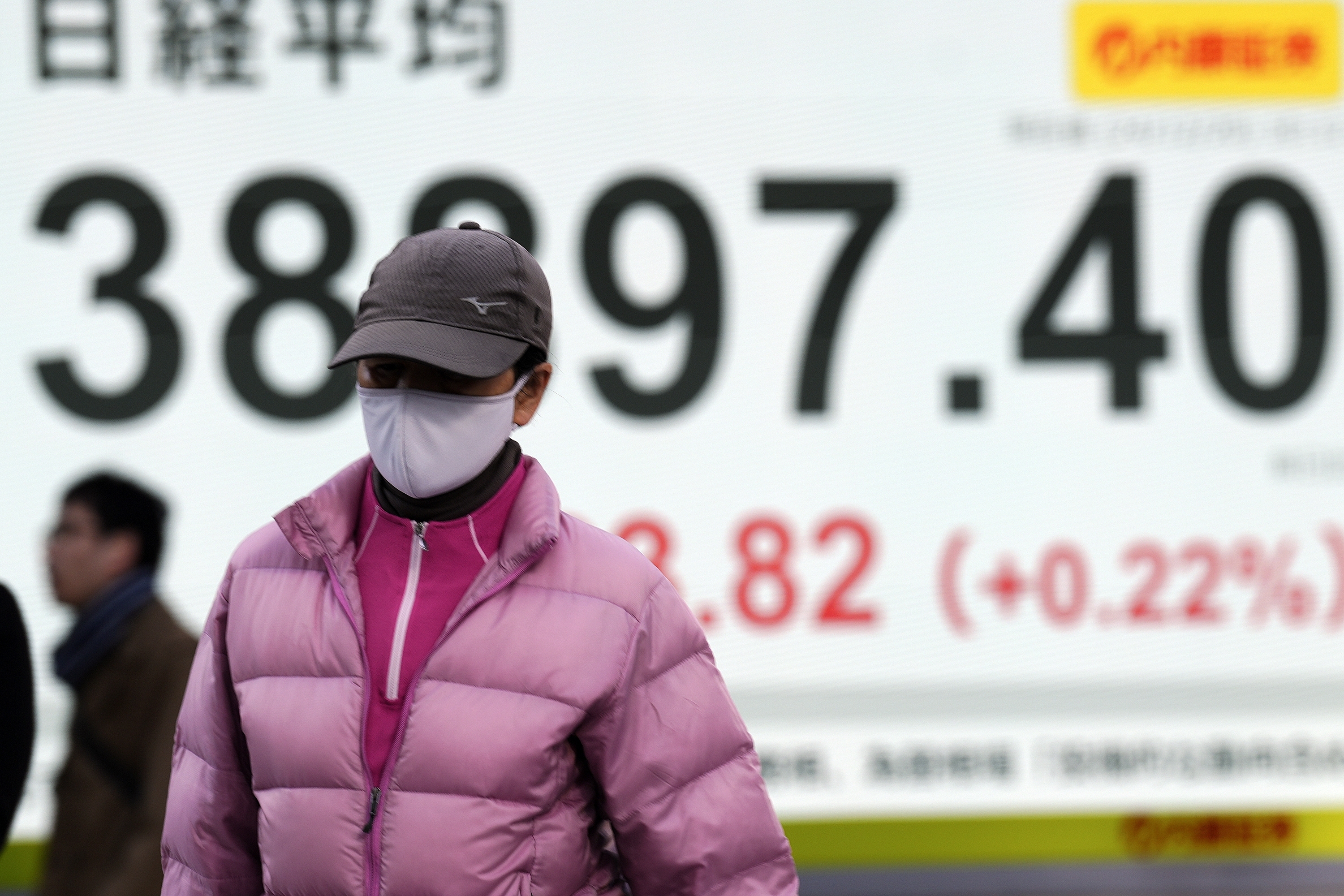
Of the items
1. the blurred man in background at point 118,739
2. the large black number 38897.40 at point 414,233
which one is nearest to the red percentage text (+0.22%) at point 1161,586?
the large black number 38897.40 at point 414,233

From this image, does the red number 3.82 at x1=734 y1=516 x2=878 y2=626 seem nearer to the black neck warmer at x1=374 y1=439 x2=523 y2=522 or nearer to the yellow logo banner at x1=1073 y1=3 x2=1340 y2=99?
the yellow logo banner at x1=1073 y1=3 x2=1340 y2=99

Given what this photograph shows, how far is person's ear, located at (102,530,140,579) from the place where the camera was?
235 cm

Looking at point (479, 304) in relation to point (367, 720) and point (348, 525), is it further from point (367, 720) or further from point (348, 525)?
point (367, 720)

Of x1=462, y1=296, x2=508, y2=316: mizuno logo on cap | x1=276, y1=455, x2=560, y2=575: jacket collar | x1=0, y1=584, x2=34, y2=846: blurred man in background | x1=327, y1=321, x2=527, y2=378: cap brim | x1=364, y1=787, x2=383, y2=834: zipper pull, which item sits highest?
x1=462, y1=296, x2=508, y2=316: mizuno logo on cap

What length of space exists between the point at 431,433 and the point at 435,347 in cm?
9

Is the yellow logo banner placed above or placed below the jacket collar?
above

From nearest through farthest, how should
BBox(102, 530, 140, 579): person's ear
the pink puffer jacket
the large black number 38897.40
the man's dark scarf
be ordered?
the pink puffer jacket, the man's dark scarf, BBox(102, 530, 140, 579): person's ear, the large black number 38897.40

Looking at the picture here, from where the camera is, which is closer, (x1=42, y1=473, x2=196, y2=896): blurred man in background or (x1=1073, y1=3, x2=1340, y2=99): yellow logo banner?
(x1=42, y1=473, x2=196, y2=896): blurred man in background

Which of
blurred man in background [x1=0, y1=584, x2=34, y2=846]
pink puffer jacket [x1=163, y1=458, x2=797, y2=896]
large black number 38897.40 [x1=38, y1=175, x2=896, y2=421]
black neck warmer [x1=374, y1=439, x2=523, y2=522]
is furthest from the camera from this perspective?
large black number 38897.40 [x1=38, y1=175, x2=896, y2=421]

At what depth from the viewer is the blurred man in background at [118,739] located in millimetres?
2062

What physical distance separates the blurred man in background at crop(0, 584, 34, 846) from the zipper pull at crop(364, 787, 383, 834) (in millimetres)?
853

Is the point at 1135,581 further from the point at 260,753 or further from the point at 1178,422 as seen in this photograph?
the point at 260,753

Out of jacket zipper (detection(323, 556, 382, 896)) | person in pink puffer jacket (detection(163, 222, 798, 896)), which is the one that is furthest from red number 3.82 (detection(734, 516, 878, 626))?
jacket zipper (detection(323, 556, 382, 896))

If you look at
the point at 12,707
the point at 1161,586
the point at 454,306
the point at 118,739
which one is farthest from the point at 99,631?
the point at 1161,586
